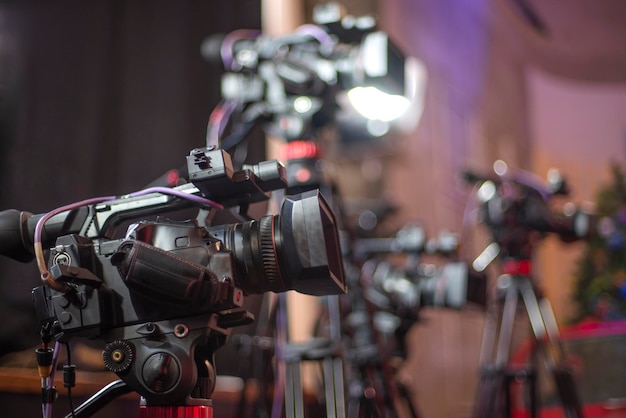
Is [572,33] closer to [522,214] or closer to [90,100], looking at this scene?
[522,214]

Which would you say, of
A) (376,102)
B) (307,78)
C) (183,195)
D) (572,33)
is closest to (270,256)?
(183,195)

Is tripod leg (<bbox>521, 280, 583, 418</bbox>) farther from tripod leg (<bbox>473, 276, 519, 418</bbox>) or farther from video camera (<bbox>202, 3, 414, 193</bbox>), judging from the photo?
video camera (<bbox>202, 3, 414, 193</bbox>)

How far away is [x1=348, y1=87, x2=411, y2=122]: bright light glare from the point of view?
200cm

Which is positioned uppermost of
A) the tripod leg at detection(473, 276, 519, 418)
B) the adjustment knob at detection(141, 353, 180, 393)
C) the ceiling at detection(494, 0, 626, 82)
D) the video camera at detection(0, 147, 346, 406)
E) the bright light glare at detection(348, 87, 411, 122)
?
the ceiling at detection(494, 0, 626, 82)

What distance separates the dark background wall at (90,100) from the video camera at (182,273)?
0.37m

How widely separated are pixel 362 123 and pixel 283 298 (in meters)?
1.67

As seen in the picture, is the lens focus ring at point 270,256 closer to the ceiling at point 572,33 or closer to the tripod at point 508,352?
the tripod at point 508,352

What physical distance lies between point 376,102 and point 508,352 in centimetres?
98

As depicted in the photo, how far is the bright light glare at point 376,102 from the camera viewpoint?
2.00 metres

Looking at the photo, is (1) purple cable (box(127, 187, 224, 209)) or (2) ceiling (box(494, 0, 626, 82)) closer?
(1) purple cable (box(127, 187, 224, 209))

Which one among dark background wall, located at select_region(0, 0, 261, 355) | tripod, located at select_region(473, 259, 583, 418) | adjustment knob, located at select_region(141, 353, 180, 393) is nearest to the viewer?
adjustment knob, located at select_region(141, 353, 180, 393)

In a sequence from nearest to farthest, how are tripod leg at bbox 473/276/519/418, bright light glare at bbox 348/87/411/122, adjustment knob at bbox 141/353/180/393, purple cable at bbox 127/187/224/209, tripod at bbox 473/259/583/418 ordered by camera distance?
adjustment knob at bbox 141/353/180/393, purple cable at bbox 127/187/224/209, bright light glare at bbox 348/87/411/122, tripod at bbox 473/259/583/418, tripod leg at bbox 473/276/519/418

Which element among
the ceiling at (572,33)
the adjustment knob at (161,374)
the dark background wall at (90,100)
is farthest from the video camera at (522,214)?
the ceiling at (572,33)

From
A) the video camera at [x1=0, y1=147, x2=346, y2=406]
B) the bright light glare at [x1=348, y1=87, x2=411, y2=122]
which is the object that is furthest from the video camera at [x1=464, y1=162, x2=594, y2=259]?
the video camera at [x1=0, y1=147, x2=346, y2=406]
